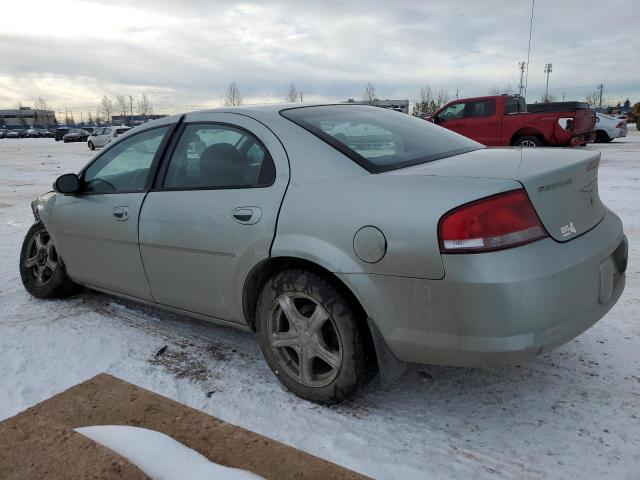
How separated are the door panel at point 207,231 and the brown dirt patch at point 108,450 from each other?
2.01 feet

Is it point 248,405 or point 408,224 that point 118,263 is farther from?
point 408,224

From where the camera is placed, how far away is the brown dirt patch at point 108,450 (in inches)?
84.4

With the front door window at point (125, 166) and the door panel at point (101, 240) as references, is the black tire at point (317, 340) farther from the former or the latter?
the front door window at point (125, 166)

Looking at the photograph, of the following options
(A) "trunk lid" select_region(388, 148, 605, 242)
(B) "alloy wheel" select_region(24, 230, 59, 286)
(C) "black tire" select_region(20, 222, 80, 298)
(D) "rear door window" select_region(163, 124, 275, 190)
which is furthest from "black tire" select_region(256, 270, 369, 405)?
(B) "alloy wheel" select_region(24, 230, 59, 286)

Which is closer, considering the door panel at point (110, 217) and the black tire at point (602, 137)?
the door panel at point (110, 217)

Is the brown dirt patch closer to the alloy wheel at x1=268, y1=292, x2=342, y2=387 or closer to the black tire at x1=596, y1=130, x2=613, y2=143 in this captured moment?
the alloy wheel at x1=268, y1=292, x2=342, y2=387

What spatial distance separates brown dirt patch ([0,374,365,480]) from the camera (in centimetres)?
214

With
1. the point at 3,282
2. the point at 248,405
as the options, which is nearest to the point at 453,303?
Answer: the point at 248,405

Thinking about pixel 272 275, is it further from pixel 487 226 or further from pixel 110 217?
pixel 110 217

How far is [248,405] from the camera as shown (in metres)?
2.68

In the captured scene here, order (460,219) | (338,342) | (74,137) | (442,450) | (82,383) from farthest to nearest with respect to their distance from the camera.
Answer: (74,137) < (82,383) < (338,342) < (442,450) < (460,219)

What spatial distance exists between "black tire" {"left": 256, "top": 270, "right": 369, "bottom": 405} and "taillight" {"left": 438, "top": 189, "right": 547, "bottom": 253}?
608 mm

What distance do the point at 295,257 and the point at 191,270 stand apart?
0.80 meters

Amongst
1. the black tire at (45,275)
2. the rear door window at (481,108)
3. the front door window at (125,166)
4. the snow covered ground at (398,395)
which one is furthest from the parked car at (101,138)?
the snow covered ground at (398,395)
